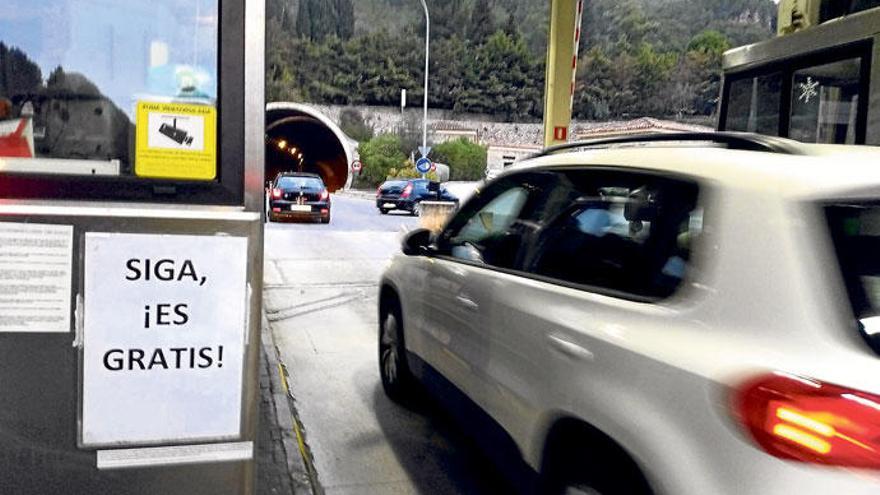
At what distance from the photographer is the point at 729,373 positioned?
185 centimetres

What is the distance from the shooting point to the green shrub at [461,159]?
1991 inches

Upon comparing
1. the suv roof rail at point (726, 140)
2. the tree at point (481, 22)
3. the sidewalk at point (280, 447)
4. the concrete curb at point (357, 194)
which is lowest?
the sidewalk at point (280, 447)

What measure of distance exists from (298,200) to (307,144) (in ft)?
151

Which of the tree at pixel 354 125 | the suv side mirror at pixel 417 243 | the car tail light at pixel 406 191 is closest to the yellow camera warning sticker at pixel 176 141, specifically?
the suv side mirror at pixel 417 243

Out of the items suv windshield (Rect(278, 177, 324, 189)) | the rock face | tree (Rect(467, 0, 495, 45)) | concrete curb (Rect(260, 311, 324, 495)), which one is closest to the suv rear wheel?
concrete curb (Rect(260, 311, 324, 495))

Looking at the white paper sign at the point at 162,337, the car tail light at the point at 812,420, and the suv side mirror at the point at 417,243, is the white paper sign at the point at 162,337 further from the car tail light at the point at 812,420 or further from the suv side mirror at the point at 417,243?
the suv side mirror at the point at 417,243

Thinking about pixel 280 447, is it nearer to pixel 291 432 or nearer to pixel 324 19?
pixel 291 432

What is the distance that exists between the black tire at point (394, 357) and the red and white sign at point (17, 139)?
3.00 meters

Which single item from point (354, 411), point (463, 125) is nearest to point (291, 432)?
point (354, 411)

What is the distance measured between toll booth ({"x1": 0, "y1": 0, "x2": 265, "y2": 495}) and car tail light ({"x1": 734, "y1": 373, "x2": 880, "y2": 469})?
5.17 feet

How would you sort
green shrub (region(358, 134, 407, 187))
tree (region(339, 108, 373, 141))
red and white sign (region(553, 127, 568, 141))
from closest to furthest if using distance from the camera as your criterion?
red and white sign (region(553, 127, 568, 141)) → green shrub (region(358, 134, 407, 187)) → tree (region(339, 108, 373, 141))

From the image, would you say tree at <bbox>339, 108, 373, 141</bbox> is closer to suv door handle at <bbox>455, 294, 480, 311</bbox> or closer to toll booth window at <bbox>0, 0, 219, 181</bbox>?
suv door handle at <bbox>455, 294, 480, 311</bbox>

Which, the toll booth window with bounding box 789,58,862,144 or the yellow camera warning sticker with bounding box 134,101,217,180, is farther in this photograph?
the toll booth window with bounding box 789,58,862,144

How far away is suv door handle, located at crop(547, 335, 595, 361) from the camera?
7.84 ft
